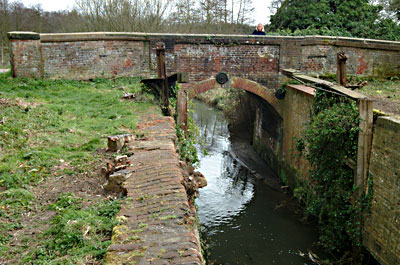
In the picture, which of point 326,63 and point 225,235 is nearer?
point 225,235

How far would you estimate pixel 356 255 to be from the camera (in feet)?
23.7

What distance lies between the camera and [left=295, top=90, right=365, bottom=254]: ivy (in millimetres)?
7195

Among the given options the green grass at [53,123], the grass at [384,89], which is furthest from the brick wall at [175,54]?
the grass at [384,89]

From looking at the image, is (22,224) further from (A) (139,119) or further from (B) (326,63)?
(B) (326,63)

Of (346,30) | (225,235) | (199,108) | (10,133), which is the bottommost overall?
(225,235)

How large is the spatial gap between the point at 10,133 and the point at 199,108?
18359 millimetres

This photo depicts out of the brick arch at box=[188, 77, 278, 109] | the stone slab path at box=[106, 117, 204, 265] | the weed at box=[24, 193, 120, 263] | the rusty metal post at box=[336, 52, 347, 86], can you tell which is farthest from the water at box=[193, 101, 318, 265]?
the weed at box=[24, 193, 120, 263]

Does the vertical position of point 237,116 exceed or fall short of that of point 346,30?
it falls short

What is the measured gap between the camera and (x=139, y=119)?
7.13 metres

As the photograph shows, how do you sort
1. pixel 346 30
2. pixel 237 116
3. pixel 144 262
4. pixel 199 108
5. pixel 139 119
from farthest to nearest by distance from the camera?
pixel 199 108 → pixel 237 116 → pixel 346 30 → pixel 139 119 → pixel 144 262

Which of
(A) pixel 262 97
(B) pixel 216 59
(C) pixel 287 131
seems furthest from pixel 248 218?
(B) pixel 216 59

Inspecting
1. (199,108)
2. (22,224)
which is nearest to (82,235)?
(22,224)

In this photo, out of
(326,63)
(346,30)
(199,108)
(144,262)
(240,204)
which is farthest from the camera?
(199,108)

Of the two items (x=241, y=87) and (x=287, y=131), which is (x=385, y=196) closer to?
(x=287, y=131)
